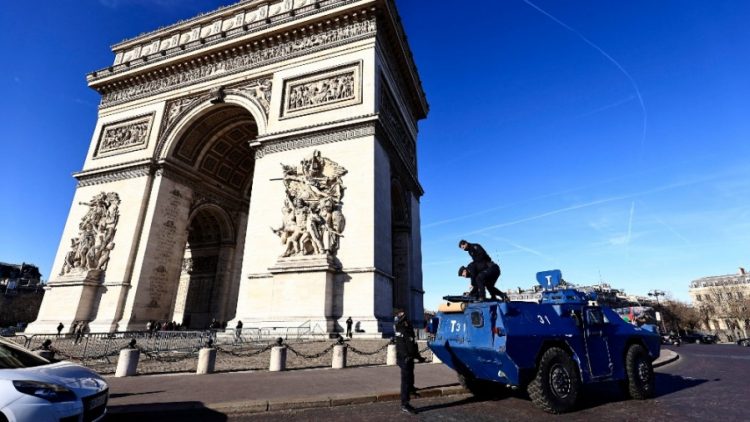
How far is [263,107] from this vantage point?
17719 mm

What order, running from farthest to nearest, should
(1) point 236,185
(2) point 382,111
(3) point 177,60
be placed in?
(1) point 236,185, (3) point 177,60, (2) point 382,111

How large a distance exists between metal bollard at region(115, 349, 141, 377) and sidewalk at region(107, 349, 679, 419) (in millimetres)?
243

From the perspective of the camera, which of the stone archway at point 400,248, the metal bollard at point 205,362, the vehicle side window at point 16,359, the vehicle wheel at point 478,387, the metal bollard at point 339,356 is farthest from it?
the stone archway at point 400,248

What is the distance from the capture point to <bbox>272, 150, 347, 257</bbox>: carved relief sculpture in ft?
44.8

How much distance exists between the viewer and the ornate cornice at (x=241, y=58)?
17047 millimetres

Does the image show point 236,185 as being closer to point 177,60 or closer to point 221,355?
point 177,60

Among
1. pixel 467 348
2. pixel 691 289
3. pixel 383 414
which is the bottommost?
pixel 383 414

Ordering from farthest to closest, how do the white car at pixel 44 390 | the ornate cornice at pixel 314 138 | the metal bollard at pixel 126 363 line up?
the ornate cornice at pixel 314 138, the metal bollard at pixel 126 363, the white car at pixel 44 390

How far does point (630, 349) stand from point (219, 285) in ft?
70.7

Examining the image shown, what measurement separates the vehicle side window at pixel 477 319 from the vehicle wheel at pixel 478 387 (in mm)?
1220

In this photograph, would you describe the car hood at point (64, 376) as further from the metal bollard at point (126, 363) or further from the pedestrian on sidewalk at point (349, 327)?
the pedestrian on sidewalk at point (349, 327)

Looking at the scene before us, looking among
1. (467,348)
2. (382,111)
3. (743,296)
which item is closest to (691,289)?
(743,296)

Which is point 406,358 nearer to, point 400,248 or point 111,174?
point 400,248

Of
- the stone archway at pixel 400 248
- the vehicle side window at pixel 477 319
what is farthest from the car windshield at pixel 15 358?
the stone archway at pixel 400 248
